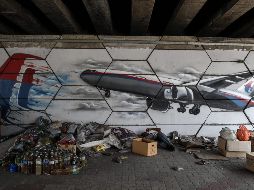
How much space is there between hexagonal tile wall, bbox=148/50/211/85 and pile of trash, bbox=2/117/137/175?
1.45 m

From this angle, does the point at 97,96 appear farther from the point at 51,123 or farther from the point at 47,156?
the point at 47,156

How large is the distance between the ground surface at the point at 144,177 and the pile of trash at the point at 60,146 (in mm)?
161

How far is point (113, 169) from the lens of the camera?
14.1 ft

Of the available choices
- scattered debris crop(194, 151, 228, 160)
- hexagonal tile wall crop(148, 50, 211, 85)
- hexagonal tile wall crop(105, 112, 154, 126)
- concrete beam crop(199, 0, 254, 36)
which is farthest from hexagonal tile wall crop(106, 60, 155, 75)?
scattered debris crop(194, 151, 228, 160)

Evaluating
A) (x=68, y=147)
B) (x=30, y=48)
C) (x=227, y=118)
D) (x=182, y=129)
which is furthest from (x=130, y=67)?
(x=227, y=118)

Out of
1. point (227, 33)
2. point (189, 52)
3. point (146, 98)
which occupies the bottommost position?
point (146, 98)

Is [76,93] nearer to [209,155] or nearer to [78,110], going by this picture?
[78,110]

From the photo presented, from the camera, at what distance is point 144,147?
511 centimetres

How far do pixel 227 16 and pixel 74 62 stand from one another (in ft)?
10.6

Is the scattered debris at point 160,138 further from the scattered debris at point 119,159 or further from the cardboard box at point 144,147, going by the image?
the scattered debris at point 119,159

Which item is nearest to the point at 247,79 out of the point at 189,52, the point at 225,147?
the point at 189,52

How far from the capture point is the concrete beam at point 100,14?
370cm

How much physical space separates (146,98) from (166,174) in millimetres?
2386

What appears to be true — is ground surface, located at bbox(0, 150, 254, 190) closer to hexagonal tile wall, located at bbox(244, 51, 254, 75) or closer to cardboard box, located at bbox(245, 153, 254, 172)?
cardboard box, located at bbox(245, 153, 254, 172)
